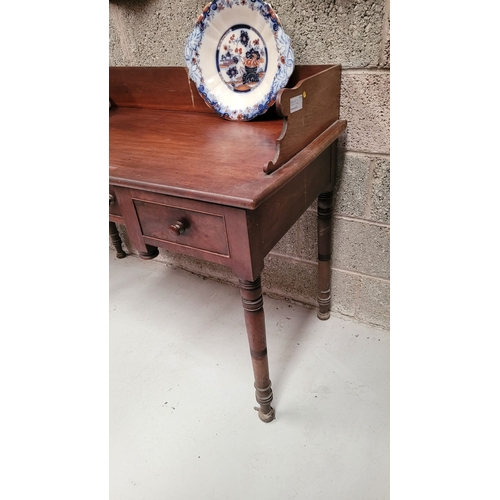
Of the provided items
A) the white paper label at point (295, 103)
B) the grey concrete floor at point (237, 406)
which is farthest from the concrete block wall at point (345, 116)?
the white paper label at point (295, 103)

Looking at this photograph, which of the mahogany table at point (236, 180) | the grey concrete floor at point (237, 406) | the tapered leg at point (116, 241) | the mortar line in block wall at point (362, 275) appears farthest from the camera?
the tapered leg at point (116, 241)

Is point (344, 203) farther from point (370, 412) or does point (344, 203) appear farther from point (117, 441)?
point (117, 441)

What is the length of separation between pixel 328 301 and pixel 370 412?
0.40 metres

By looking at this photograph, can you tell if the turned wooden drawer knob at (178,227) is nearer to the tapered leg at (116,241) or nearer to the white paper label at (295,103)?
the white paper label at (295,103)

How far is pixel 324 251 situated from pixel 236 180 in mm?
597

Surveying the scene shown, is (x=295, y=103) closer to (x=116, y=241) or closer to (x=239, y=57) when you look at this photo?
(x=239, y=57)

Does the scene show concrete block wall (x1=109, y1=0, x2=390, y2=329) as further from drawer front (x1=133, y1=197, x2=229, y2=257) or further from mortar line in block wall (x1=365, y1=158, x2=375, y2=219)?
drawer front (x1=133, y1=197, x2=229, y2=257)

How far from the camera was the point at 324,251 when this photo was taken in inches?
48.3

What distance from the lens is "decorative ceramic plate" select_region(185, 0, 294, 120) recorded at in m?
0.95

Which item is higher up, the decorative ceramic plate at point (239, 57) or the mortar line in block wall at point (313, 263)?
the decorative ceramic plate at point (239, 57)

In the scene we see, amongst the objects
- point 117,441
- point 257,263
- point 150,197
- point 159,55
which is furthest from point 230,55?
point 117,441

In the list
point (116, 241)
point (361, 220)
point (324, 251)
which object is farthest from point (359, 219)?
point (116, 241)

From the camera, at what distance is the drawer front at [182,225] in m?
0.75

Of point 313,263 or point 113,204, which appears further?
point 313,263
